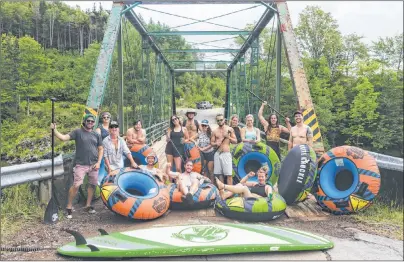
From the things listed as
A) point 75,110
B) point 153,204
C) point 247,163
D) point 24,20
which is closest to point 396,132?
point 75,110

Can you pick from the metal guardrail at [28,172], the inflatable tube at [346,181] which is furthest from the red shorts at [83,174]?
the inflatable tube at [346,181]

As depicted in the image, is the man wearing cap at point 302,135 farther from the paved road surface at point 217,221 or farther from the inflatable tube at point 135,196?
the inflatable tube at point 135,196

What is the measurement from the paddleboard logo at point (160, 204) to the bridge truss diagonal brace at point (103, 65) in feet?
7.98

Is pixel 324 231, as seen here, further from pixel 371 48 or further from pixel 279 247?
pixel 371 48

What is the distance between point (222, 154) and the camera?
20.2ft

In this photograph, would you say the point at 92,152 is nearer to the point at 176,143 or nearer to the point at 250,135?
the point at 176,143

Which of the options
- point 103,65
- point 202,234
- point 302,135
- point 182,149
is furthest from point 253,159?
point 103,65

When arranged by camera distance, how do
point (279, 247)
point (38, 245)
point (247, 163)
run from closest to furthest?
1. point (279, 247)
2. point (38, 245)
3. point (247, 163)

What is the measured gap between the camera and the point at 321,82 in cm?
3133

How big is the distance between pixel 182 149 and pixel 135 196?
63.8 inches

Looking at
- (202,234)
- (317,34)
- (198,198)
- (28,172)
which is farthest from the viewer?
(317,34)

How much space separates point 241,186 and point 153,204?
4.02 ft

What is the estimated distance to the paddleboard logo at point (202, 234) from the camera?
408 cm

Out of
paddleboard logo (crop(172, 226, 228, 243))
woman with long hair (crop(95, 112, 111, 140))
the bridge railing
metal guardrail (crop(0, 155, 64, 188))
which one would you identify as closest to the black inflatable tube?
paddleboard logo (crop(172, 226, 228, 243))
